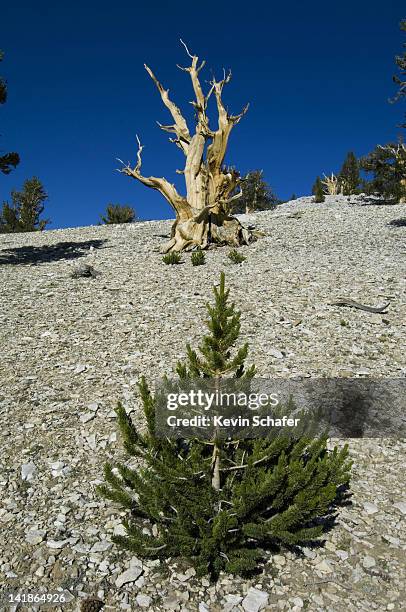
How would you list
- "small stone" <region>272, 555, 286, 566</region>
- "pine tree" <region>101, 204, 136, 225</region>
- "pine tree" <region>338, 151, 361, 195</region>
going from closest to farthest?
1. "small stone" <region>272, 555, 286, 566</region>
2. "pine tree" <region>101, 204, 136, 225</region>
3. "pine tree" <region>338, 151, 361, 195</region>

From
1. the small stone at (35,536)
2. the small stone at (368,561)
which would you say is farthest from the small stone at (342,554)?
the small stone at (35,536)

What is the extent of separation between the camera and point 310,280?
14.8 m

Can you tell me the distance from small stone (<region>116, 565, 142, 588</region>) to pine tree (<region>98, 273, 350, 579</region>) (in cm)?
19

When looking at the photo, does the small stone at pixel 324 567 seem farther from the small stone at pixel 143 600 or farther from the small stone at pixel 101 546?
the small stone at pixel 101 546

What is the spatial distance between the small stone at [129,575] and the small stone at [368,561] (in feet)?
8.37

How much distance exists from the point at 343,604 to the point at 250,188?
5774cm

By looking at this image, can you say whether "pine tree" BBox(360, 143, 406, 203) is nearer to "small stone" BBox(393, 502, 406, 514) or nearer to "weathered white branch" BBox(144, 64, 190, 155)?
"weathered white branch" BBox(144, 64, 190, 155)

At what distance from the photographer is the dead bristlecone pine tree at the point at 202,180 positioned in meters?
21.3

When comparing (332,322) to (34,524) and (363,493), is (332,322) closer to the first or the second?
(363,493)

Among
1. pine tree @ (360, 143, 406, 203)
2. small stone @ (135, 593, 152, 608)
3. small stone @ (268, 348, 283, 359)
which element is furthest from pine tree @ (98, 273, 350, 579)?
pine tree @ (360, 143, 406, 203)

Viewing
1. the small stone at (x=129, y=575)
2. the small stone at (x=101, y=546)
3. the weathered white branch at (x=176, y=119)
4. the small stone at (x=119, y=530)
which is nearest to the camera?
the small stone at (x=129, y=575)

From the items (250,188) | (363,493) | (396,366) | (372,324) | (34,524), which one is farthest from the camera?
(250,188)

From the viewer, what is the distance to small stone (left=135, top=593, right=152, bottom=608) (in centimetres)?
417

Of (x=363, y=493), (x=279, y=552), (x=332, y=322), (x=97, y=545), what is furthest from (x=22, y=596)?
(x=332, y=322)
